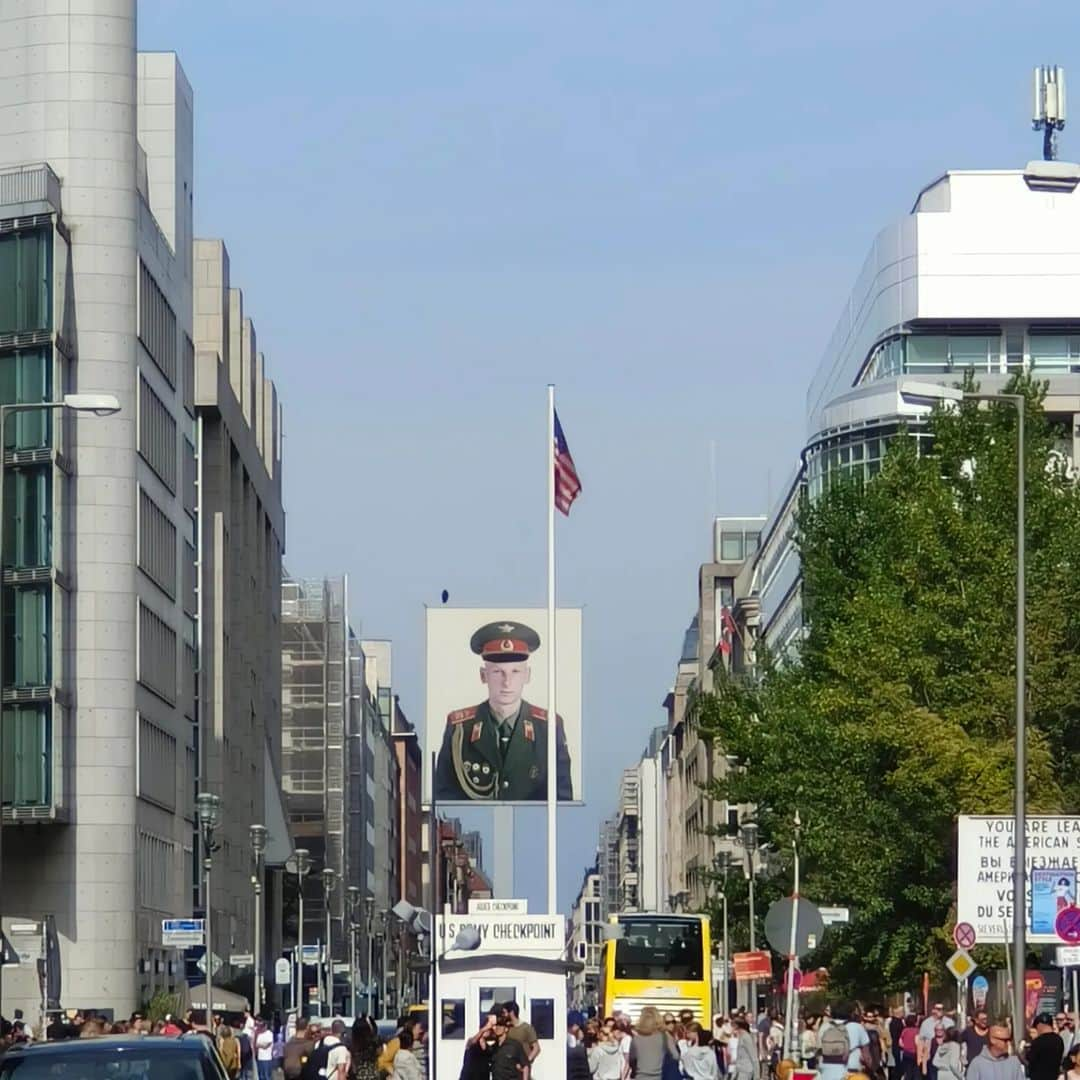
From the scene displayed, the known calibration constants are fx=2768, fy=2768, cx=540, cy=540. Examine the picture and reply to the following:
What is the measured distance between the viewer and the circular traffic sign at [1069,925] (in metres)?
34.7

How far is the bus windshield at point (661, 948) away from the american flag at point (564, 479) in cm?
1583

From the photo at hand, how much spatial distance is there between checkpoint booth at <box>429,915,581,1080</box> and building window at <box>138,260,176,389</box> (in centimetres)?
4959

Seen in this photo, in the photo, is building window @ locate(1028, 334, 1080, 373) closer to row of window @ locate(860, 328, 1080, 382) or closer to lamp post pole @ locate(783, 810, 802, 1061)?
row of window @ locate(860, 328, 1080, 382)

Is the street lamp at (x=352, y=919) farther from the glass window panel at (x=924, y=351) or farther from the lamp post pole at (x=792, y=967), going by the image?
the lamp post pole at (x=792, y=967)

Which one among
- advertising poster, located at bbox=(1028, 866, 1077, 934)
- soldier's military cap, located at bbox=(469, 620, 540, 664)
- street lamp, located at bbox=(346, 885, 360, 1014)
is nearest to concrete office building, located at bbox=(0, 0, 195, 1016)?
soldier's military cap, located at bbox=(469, 620, 540, 664)

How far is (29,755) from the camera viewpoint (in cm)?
7700

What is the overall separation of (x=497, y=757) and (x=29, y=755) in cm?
3077

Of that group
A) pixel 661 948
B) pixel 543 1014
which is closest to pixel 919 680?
pixel 543 1014

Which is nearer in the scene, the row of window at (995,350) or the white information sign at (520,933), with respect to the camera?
the white information sign at (520,933)

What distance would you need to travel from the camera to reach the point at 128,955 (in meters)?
79.4

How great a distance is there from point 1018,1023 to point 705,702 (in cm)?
2618

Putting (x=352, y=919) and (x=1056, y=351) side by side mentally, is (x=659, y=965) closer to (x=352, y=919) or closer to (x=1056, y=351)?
(x=1056, y=351)

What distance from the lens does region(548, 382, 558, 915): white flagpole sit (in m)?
48.8

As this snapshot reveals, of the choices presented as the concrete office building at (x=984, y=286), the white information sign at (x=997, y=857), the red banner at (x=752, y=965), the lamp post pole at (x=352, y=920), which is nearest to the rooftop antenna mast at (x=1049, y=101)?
the concrete office building at (x=984, y=286)
